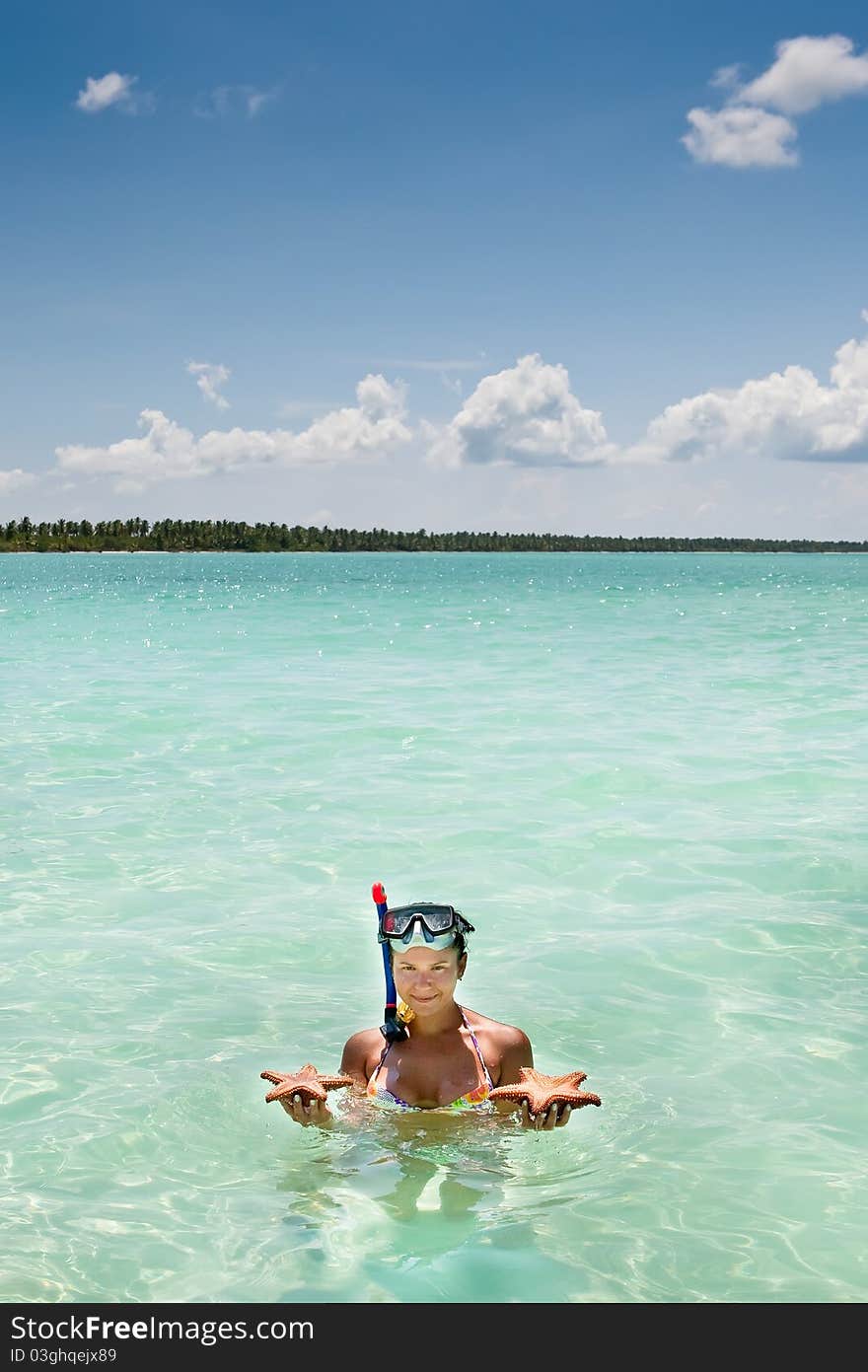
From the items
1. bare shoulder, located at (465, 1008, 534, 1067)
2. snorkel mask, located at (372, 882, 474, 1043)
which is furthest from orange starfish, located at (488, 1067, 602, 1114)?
snorkel mask, located at (372, 882, 474, 1043)

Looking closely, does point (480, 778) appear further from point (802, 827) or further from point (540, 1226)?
point (540, 1226)

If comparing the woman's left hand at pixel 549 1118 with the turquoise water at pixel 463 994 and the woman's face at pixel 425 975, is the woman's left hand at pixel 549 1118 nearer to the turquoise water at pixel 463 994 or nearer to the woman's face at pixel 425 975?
the turquoise water at pixel 463 994

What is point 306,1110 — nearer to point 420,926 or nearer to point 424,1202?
point 424,1202

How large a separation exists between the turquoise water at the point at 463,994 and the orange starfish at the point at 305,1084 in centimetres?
48

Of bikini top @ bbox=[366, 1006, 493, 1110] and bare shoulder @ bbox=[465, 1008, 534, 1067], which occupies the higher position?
bare shoulder @ bbox=[465, 1008, 534, 1067]

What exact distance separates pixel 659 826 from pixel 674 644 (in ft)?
87.8

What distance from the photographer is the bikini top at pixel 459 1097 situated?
6.04m

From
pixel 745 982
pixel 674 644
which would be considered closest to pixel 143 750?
pixel 745 982

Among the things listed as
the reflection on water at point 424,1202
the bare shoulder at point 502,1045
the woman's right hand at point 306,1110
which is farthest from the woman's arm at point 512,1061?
the woman's right hand at point 306,1110

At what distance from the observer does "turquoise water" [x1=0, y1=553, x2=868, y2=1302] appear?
17.4 ft

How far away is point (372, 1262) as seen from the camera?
202 inches

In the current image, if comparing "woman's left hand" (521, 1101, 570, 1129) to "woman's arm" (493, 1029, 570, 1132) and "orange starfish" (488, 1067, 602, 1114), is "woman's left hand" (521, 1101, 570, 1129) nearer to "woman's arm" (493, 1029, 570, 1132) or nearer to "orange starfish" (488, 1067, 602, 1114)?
"orange starfish" (488, 1067, 602, 1114)
